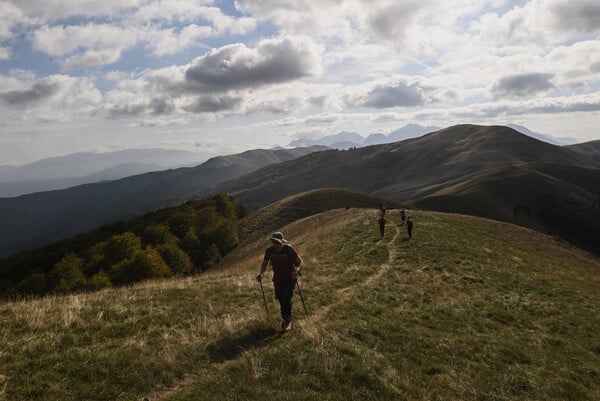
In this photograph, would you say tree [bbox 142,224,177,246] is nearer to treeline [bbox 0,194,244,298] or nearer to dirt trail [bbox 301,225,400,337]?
treeline [bbox 0,194,244,298]

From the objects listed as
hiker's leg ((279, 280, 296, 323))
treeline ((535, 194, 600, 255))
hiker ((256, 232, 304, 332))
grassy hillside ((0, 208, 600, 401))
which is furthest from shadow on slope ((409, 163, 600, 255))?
hiker's leg ((279, 280, 296, 323))

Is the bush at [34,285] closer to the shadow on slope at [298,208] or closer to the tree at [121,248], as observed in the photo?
the tree at [121,248]

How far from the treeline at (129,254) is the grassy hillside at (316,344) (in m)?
37.3

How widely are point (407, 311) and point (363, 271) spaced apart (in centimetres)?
789

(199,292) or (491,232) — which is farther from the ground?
(199,292)

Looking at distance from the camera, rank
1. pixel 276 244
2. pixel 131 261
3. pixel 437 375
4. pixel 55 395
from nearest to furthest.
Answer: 1. pixel 55 395
2. pixel 437 375
3. pixel 276 244
4. pixel 131 261

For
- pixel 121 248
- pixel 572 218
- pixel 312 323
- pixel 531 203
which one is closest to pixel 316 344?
pixel 312 323

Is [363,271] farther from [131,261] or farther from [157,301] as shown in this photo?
[131,261]

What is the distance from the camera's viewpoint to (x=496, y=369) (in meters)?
10.9

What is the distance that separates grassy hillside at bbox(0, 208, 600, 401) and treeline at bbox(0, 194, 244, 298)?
122 ft

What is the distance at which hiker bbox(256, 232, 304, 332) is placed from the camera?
12680mm

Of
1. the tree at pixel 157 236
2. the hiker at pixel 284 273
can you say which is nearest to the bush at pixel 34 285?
the tree at pixel 157 236

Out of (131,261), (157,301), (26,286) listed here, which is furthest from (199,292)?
(26,286)

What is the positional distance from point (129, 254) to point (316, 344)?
60.2 m
